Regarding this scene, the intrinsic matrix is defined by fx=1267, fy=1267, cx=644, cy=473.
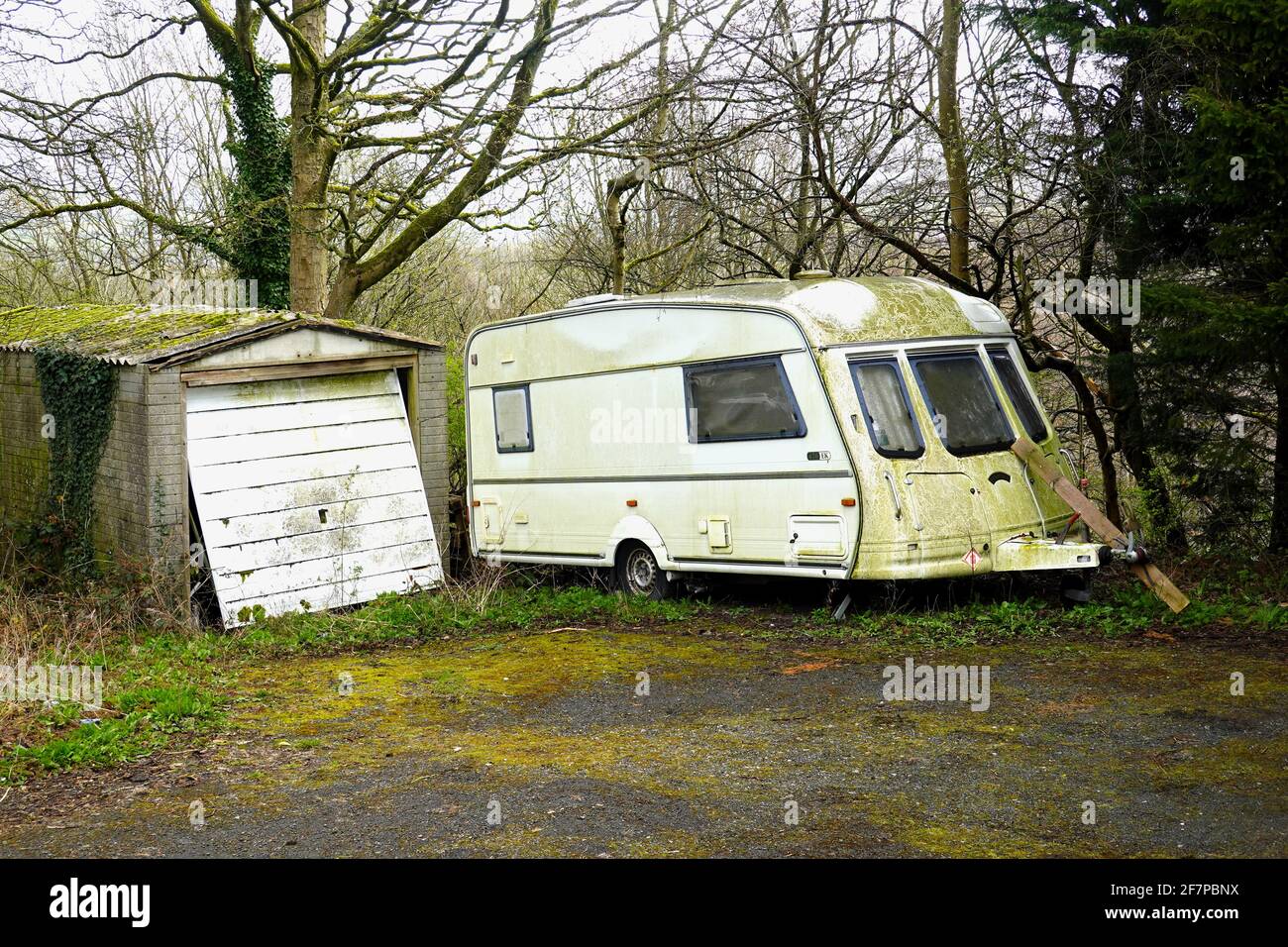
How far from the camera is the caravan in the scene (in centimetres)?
1012

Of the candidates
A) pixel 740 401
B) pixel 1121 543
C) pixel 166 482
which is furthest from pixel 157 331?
pixel 1121 543

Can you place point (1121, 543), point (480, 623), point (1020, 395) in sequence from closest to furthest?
point (1121, 543) → point (1020, 395) → point (480, 623)

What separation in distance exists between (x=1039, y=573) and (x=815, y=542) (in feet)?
8.24

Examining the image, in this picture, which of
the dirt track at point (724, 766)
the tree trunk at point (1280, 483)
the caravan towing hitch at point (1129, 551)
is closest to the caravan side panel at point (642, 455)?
the dirt track at point (724, 766)

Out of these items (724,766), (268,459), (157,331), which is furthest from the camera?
(157,331)

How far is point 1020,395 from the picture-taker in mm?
11102

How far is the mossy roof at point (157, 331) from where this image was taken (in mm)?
11852

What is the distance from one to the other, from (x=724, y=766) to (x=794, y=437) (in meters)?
4.26

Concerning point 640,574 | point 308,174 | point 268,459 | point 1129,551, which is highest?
point 308,174

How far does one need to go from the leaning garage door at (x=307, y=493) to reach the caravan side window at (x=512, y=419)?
96cm

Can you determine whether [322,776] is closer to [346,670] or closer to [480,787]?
[480,787]

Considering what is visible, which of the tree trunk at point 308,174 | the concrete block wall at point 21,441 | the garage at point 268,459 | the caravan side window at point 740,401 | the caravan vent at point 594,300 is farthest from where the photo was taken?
the tree trunk at point 308,174

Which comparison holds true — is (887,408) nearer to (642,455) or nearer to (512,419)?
(642,455)

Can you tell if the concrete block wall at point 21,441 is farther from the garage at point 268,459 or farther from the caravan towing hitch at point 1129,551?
the caravan towing hitch at point 1129,551
